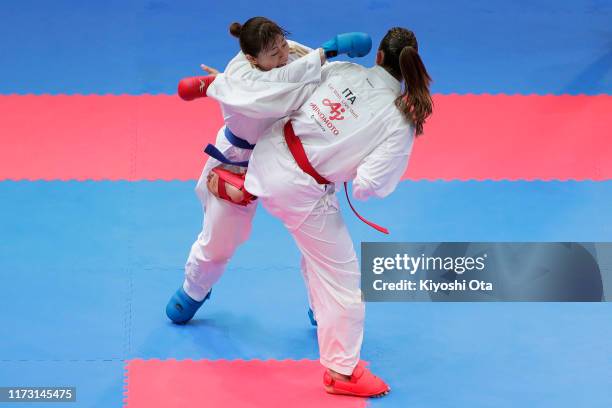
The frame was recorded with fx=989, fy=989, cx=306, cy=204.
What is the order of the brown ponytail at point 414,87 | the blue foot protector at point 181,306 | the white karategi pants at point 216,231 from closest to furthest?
the brown ponytail at point 414,87, the white karategi pants at point 216,231, the blue foot protector at point 181,306

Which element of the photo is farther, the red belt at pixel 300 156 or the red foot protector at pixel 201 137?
the red foot protector at pixel 201 137

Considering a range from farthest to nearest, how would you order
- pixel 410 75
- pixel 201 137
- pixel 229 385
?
pixel 201 137
pixel 229 385
pixel 410 75

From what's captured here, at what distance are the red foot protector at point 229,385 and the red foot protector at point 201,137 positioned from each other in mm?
2212

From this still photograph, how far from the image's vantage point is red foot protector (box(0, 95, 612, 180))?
7.33 metres

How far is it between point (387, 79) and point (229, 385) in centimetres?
179

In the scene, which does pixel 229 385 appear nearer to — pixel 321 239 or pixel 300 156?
pixel 321 239

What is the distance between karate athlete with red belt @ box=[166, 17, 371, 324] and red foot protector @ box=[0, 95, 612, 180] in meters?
2.01

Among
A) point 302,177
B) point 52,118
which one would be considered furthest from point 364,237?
point 52,118

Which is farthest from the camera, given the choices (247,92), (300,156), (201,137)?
(201,137)

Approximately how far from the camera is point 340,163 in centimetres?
469

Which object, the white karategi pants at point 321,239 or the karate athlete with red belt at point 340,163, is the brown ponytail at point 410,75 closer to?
the karate athlete with red belt at point 340,163

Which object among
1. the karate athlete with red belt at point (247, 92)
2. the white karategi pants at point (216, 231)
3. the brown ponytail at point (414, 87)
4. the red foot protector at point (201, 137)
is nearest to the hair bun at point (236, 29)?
the karate athlete with red belt at point (247, 92)

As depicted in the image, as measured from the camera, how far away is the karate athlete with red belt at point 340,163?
4.58 metres

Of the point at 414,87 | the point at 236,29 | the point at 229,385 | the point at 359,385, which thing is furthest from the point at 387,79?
the point at 229,385
